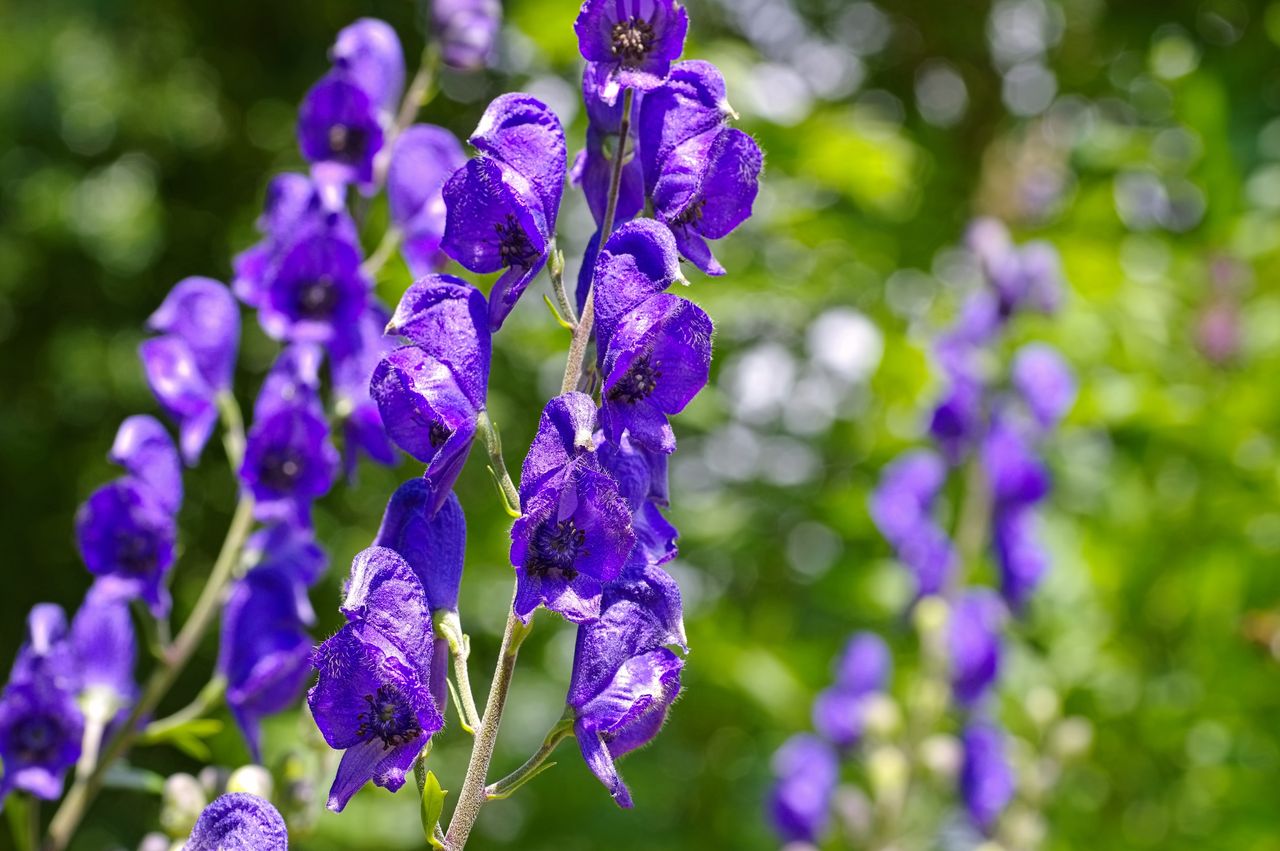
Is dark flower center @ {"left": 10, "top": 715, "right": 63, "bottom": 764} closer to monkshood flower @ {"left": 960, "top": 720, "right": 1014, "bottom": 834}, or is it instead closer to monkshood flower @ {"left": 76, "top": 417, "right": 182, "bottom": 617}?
monkshood flower @ {"left": 76, "top": 417, "right": 182, "bottom": 617}

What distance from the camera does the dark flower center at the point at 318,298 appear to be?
4.07ft

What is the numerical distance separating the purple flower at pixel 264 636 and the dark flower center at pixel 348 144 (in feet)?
1.28

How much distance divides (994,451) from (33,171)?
8.23 feet

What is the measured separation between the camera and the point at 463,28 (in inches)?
57.3

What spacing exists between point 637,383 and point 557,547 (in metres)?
0.11

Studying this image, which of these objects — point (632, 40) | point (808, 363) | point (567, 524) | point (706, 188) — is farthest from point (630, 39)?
point (808, 363)

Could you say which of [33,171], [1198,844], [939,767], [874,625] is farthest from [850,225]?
[33,171]

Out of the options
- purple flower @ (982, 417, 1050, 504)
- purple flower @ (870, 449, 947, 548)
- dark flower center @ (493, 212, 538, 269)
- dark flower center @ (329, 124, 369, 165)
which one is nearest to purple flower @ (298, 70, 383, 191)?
dark flower center @ (329, 124, 369, 165)

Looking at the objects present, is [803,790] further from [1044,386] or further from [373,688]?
[373,688]

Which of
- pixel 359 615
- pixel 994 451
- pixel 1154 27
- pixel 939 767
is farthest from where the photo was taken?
pixel 1154 27

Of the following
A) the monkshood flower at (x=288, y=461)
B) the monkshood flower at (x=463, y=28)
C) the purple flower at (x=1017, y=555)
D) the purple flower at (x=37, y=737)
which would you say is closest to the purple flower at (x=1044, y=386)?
the purple flower at (x=1017, y=555)

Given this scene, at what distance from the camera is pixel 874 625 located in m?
2.68

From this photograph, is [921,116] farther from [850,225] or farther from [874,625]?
[874,625]

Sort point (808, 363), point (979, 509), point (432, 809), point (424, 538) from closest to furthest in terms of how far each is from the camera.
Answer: point (432, 809), point (424, 538), point (979, 509), point (808, 363)
